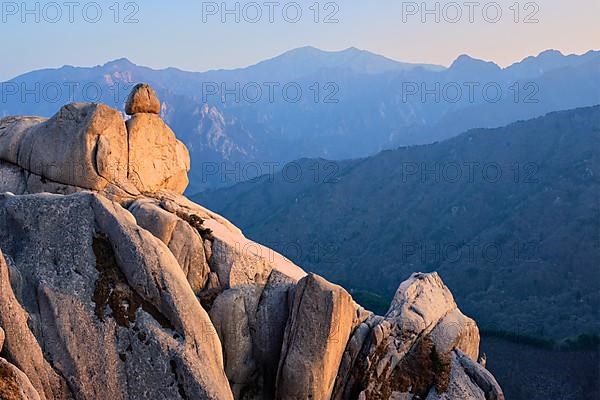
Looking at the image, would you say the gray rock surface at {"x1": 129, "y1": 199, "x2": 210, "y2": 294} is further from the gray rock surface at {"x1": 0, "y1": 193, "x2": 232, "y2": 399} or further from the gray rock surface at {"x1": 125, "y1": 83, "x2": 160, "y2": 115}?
the gray rock surface at {"x1": 125, "y1": 83, "x2": 160, "y2": 115}

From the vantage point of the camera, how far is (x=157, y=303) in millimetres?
27594

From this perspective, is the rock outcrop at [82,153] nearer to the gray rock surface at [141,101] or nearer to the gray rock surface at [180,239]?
the gray rock surface at [141,101]

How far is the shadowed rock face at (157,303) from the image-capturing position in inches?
1023

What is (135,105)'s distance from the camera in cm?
3928

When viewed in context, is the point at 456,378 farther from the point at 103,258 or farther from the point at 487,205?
the point at 487,205

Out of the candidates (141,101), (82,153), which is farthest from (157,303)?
(141,101)

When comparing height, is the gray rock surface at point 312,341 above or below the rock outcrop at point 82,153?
below

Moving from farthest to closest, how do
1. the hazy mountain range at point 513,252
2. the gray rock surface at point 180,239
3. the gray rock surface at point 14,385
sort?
the hazy mountain range at point 513,252
the gray rock surface at point 180,239
the gray rock surface at point 14,385

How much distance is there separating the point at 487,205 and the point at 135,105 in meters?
165

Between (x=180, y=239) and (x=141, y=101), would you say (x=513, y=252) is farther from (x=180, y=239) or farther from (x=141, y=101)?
(x=180, y=239)

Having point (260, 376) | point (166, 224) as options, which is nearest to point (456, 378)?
point (260, 376)

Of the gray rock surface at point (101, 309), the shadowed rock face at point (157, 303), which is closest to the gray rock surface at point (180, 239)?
the shadowed rock face at point (157, 303)

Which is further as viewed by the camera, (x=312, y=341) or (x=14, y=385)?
(x=312, y=341)

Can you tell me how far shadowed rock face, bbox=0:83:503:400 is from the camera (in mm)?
25984
